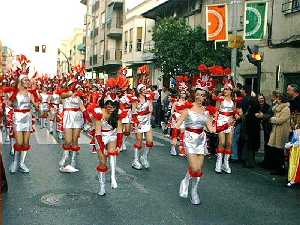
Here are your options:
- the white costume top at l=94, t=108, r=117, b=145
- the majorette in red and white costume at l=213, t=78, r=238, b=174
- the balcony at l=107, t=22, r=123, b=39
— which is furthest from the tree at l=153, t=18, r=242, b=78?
the balcony at l=107, t=22, r=123, b=39

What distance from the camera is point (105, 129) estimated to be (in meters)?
7.56

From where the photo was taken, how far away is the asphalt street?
6.29 meters

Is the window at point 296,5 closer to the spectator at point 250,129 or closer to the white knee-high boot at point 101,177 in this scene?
the spectator at point 250,129

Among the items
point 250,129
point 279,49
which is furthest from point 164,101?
point 250,129

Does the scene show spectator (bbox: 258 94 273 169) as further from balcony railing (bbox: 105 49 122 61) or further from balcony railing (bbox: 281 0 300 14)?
balcony railing (bbox: 105 49 122 61)

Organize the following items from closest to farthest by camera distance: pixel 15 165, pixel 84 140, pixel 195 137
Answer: pixel 195 137
pixel 15 165
pixel 84 140

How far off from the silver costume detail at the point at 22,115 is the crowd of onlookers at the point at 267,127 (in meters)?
4.81

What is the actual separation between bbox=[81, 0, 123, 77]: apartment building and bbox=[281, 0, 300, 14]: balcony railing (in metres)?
26.7

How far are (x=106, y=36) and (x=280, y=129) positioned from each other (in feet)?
130

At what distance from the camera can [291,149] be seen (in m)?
9.05

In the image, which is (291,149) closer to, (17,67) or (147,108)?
(147,108)

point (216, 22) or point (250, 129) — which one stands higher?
point (216, 22)

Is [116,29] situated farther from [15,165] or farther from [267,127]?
[15,165]

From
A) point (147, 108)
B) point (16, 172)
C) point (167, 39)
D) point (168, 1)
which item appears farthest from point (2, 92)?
point (168, 1)
